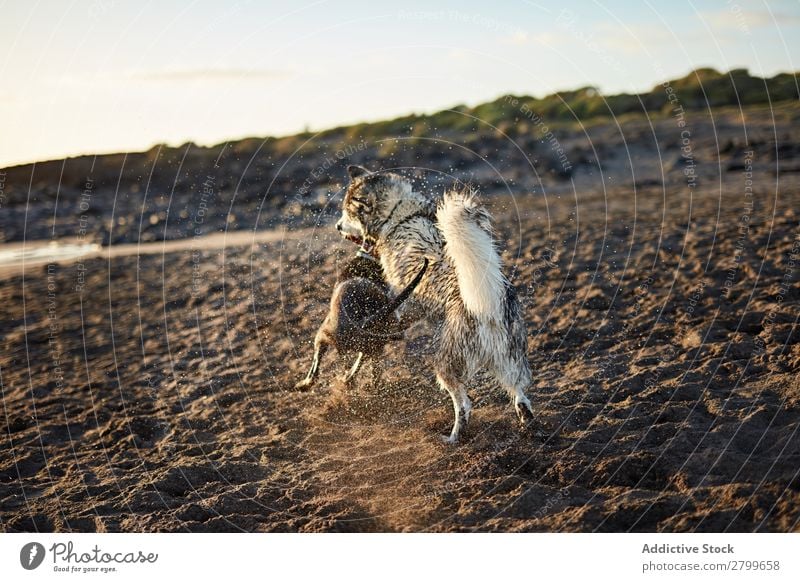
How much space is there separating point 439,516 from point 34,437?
4.98 m

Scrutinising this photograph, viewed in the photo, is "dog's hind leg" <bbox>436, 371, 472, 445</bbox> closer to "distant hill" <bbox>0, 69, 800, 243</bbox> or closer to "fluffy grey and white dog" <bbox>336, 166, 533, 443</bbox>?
"fluffy grey and white dog" <bbox>336, 166, 533, 443</bbox>

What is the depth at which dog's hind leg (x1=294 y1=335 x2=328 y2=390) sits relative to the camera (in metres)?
8.55

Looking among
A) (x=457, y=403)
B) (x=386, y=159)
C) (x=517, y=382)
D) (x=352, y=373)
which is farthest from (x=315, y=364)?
(x=386, y=159)

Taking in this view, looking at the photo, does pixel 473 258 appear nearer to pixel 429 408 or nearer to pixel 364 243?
Answer: pixel 429 408

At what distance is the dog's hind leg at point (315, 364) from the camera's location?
28.1ft

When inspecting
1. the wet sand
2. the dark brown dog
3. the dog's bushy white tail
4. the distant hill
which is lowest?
the wet sand

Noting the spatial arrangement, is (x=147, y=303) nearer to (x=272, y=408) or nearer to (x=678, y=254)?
(x=272, y=408)

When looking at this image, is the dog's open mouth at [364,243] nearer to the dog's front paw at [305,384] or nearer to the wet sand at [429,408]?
the wet sand at [429,408]

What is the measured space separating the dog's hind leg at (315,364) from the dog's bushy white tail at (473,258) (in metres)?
1.91
